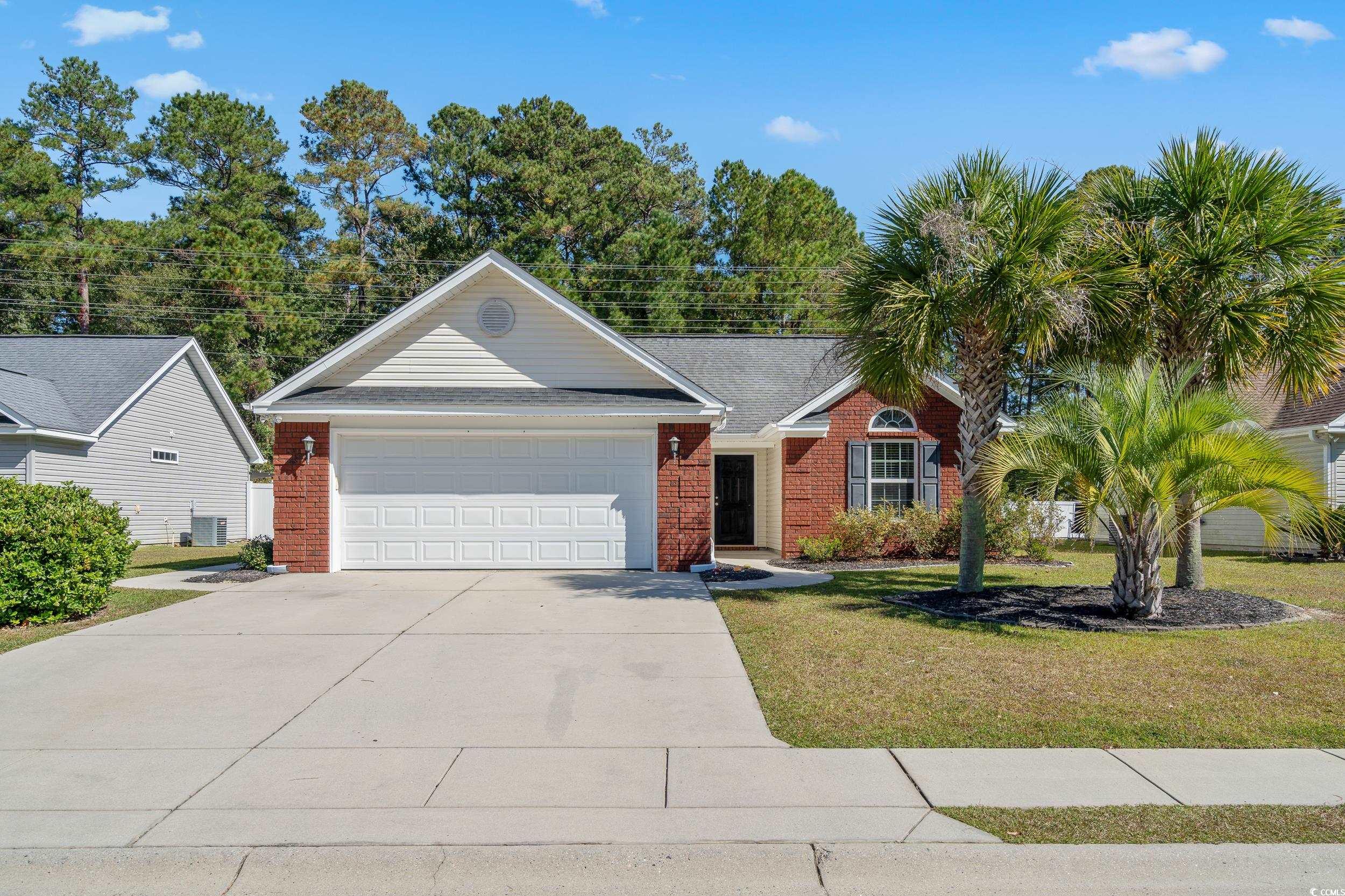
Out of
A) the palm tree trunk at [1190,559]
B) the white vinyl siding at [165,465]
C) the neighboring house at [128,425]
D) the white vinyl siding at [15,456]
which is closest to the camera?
the palm tree trunk at [1190,559]

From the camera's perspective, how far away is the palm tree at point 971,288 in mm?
10648

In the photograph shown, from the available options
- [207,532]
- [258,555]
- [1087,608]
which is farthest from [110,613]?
[207,532]

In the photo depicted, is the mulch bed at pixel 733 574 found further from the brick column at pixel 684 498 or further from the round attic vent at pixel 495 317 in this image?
the round attic vent at pixel 495 317

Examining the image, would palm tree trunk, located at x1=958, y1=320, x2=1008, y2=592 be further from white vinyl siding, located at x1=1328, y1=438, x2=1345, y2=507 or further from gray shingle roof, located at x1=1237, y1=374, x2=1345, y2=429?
white vinyl siding, located at x1=1328, y1=438, x2=1345, y2=507

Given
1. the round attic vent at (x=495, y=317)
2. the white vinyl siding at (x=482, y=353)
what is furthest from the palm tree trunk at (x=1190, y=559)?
the round attic vent at (x=495, y=317)

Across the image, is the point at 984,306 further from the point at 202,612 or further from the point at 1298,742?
the point at 202,612

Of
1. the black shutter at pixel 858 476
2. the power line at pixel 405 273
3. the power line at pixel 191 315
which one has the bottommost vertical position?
the black shutter at pixel 858 476

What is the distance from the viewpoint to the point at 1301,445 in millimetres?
19141

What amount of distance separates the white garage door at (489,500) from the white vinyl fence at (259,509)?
15985 mm

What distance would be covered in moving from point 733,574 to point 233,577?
25.6ft

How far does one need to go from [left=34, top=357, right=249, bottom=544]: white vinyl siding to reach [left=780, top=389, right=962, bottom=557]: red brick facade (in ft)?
52.5

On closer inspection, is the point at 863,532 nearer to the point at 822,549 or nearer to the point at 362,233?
the point at 822,549

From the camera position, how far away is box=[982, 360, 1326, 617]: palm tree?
9.23 metres

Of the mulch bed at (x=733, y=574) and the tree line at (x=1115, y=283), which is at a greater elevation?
the tree line at (x=1115, y=283)
